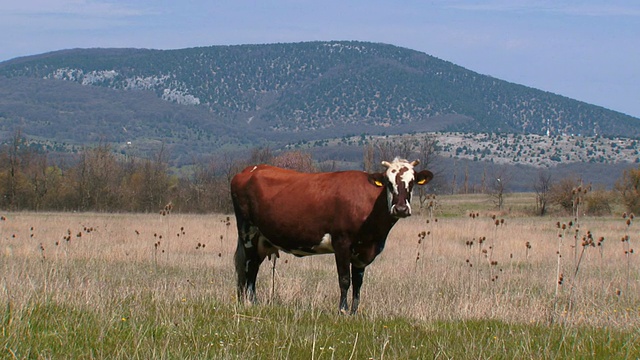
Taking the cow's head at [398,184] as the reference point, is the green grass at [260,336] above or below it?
below

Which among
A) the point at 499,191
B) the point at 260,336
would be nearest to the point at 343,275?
the point at 260,336

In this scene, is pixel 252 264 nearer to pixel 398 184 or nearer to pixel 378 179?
pixel 378 179

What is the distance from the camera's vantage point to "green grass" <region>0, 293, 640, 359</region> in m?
7.57

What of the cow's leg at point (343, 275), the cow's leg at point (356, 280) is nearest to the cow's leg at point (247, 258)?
the cow's leg at point (356, 280)

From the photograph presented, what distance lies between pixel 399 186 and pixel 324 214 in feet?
4.86

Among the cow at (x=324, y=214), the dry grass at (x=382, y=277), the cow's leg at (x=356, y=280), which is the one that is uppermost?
the cow at (x=324, y=214)

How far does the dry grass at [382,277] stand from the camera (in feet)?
37.2

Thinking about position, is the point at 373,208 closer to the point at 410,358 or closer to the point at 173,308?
the point at 173,308

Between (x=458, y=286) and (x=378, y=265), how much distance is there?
4.59 metres

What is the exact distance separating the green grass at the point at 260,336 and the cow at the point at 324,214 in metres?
1.81

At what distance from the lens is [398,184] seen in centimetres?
1149

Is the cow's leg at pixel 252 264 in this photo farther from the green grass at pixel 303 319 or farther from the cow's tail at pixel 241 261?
the green grass at pixel 303 319

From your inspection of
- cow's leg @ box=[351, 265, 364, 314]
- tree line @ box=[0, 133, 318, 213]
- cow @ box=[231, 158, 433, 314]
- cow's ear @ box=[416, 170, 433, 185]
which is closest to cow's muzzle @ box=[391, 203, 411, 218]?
cow @ box=[231, 158, 433, 314]

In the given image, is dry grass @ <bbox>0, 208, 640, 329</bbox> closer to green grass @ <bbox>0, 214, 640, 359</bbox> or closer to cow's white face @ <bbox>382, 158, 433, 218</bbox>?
green grass @ <bbox>0, 214, 640, 359</bbox>
